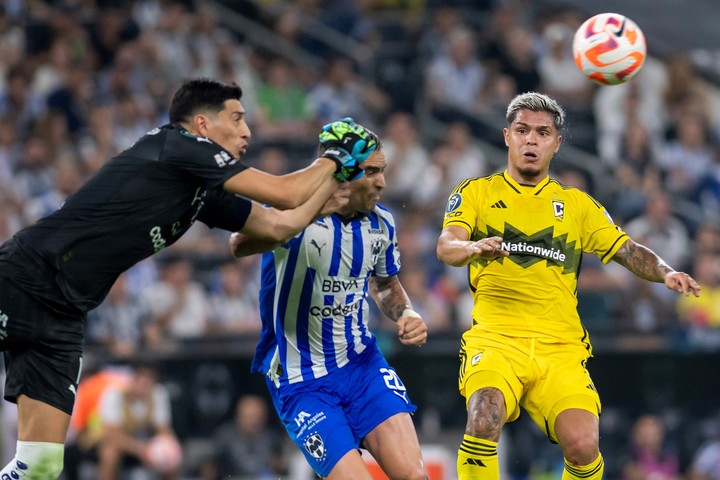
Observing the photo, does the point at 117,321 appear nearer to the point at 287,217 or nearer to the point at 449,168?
the point at 449,168

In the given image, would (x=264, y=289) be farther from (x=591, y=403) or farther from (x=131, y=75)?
(x=131, y=75)

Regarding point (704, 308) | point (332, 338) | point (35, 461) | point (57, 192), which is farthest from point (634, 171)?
point (35, 461)

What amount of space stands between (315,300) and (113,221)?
59.3 inches

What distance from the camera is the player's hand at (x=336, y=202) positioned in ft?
25.6

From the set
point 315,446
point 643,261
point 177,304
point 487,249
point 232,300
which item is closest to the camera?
point 487,249

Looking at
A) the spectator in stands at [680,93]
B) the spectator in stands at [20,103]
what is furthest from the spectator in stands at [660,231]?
the spectator in stands at [20,103]

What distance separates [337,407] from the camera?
819 centimetres

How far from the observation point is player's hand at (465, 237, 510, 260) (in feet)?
24.0

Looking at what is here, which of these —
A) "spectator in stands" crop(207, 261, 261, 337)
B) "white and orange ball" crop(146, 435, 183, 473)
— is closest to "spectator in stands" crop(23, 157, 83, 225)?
"spectator in stands" crop(207, 261, 261, 337)

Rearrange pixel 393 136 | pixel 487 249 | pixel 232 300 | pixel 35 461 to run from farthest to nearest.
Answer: pixel 393 136 < pixel 232 300 < pixel 35 461 < pixel 487 249

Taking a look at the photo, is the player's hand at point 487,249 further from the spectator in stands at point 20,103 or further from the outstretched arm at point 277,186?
the spectator in stands at point 20,103

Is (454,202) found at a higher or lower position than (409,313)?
higher

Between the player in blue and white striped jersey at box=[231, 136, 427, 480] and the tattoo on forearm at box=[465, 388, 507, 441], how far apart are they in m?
0.45

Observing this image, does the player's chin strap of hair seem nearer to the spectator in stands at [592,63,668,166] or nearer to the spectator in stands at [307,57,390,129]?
the spectator in stands at [307,57,390,129]
